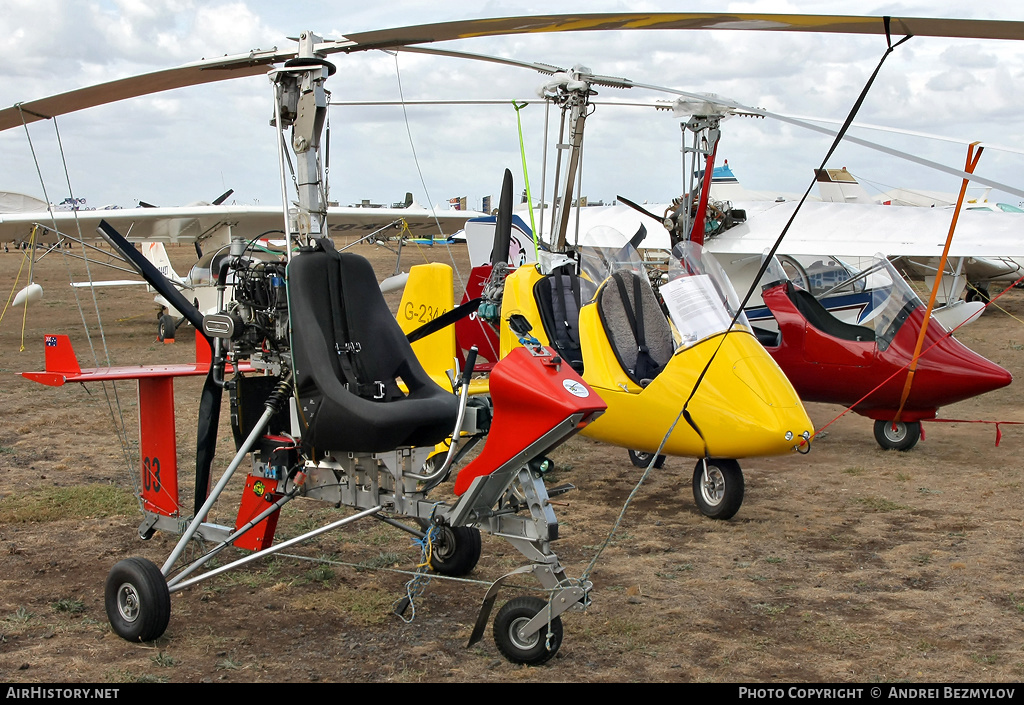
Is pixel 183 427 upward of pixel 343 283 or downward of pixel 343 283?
downward

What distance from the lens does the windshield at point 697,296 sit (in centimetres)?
592

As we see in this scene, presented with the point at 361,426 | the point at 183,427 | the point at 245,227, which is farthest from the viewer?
the point at 245,227

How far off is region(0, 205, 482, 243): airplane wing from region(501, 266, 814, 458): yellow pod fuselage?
31.8ft

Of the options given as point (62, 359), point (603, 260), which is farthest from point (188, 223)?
point (62, 359)

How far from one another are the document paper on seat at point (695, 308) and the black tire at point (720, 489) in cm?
86

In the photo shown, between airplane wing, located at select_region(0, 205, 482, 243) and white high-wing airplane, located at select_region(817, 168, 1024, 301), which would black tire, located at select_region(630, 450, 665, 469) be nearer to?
white high-wing airplane, located at select_region(817, 168, 1024, 301)

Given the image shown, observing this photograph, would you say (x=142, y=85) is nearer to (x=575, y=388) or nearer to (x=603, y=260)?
(x=575, y=388)

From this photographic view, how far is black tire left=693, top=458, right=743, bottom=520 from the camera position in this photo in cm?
581

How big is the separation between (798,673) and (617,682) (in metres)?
0.74

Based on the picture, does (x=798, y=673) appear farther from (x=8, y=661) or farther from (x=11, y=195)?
(x=11, y=195)

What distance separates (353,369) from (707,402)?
2.54 m

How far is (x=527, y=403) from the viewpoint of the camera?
11.5 ft

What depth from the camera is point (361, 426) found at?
12.1ft

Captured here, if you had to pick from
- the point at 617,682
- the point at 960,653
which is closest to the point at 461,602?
the point at 617,682
